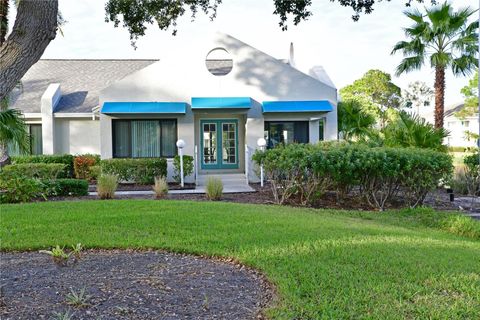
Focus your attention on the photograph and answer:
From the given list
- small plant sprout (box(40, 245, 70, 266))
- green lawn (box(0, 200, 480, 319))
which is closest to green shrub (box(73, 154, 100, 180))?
green lawn (box(0, 200, 480, 319))

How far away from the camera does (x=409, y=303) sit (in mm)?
4375

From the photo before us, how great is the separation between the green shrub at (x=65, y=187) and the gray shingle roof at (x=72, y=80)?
8.54 m

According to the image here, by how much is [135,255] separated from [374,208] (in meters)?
7.83

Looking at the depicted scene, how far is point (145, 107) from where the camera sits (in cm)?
1739

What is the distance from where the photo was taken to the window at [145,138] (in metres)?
18.3

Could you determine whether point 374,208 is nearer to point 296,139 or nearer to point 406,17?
point 296,139

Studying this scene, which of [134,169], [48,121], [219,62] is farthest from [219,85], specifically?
[48,121]

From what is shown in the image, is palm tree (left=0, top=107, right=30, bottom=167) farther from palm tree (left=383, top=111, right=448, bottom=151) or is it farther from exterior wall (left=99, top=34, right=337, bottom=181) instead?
palm tree (left=383, top=111, right=448, bottom=151)

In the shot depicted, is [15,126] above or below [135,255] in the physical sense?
above

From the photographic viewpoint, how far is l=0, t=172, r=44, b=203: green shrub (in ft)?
39.3

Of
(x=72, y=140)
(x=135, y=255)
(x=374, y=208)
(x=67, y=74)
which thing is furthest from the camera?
(x=67, y=74)

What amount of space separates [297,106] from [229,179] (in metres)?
3.72

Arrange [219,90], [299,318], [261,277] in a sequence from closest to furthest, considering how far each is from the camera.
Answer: [299,318]
[261,277]
[219,90]

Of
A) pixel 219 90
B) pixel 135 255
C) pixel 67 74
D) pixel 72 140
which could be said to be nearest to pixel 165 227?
pixel 135 255
